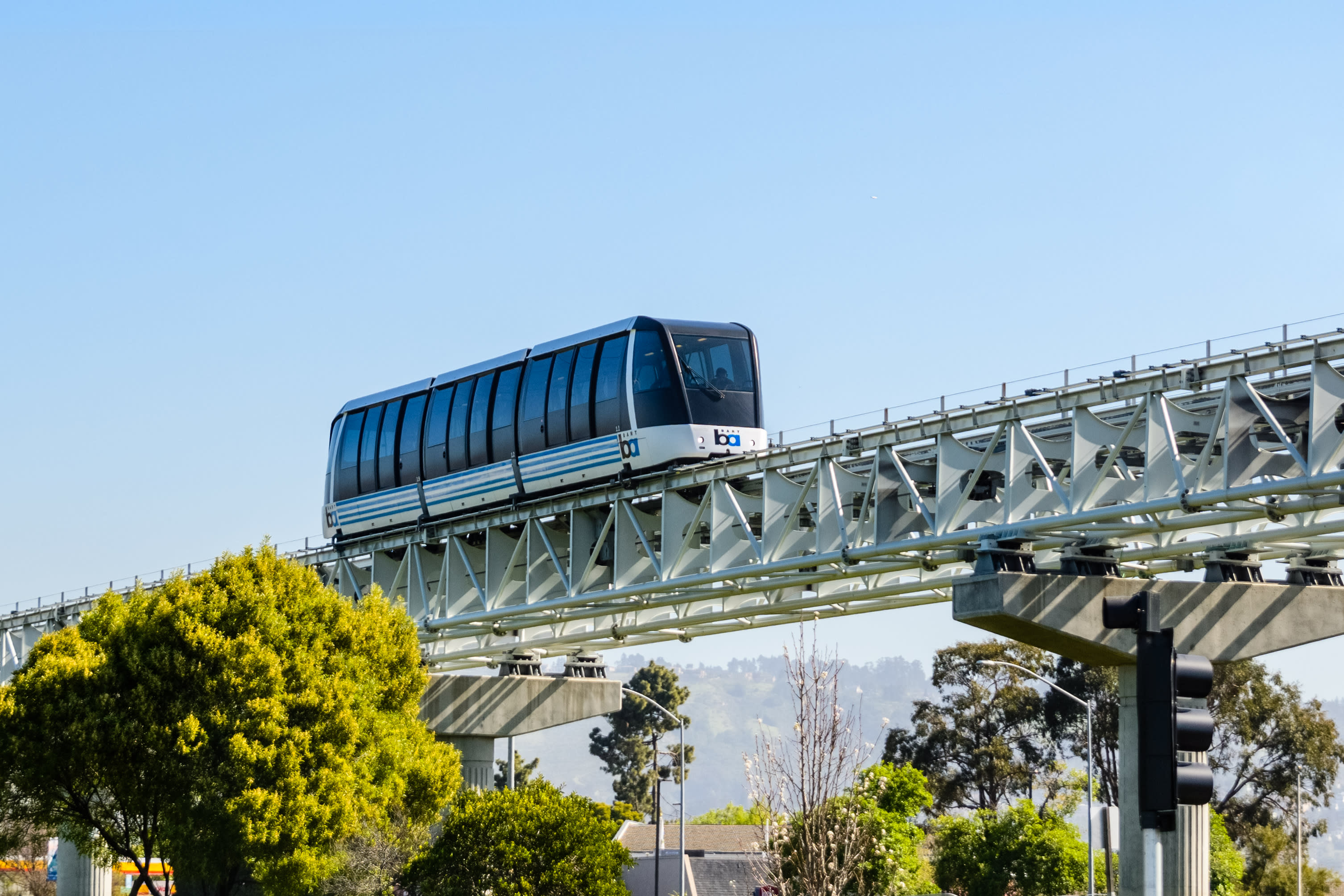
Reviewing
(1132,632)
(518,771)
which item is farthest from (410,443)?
(518,771)

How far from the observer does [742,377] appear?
3416 centimetres

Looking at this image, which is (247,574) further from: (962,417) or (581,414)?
(962,417)

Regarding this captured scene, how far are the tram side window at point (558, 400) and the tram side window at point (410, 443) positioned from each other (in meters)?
5.76

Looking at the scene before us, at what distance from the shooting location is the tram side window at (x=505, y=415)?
36438 mm

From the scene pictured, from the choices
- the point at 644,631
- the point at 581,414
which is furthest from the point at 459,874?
the point at 581,414

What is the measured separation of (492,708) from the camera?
43.2m

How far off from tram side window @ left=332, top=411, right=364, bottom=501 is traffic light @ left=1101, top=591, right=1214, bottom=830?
36.9 meters

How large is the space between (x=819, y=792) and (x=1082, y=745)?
65862 millimetres

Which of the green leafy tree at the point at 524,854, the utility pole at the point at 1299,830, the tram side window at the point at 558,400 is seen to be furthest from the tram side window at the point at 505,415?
the utility pole at the point at 1299,830

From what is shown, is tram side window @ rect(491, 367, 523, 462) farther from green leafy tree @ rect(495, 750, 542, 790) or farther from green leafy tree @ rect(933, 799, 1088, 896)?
green leafy tree @ rect(495, 750, 542, 790)

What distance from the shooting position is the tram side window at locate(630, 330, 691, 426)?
3262 centimetres

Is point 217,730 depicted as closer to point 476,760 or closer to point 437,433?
point 437,433

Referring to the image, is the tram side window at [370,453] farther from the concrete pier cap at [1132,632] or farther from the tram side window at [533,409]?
the concrete pier cap at [1132,632]

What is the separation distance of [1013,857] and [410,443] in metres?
30.4
